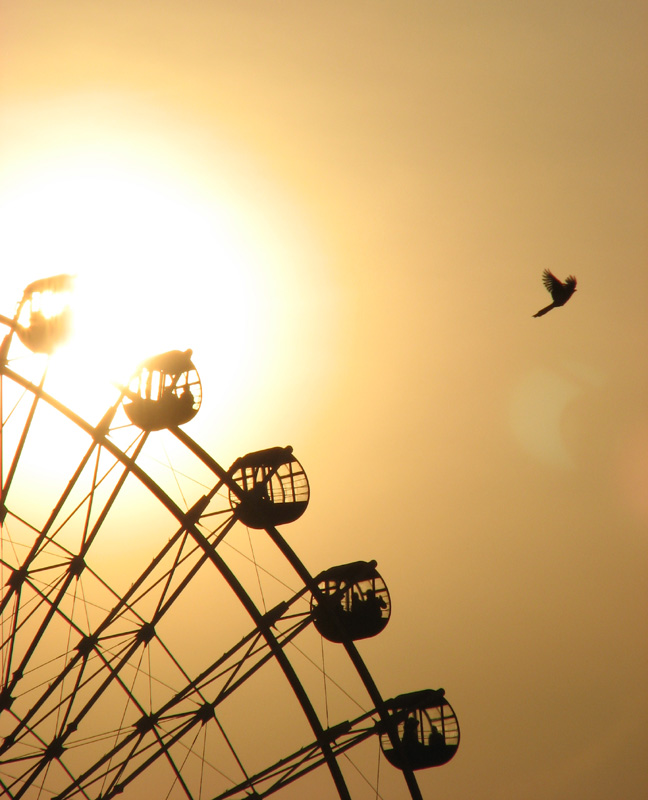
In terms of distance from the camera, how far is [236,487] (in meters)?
23.8

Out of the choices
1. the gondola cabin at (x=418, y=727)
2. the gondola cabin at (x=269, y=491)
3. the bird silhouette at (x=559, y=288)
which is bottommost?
the gondola cabin at (x=418, y=727)

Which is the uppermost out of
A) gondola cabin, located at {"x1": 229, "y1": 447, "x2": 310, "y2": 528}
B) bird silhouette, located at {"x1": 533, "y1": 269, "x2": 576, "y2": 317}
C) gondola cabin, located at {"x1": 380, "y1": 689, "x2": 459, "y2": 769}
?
bird silhouette, located at {"x1": 533, "y1": 269, "x2": 576, "y2": 317}

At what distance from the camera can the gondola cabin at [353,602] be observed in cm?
2462

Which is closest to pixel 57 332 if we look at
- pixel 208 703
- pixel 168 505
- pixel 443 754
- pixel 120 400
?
pixel 120 400

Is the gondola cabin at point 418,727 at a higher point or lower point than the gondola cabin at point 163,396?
lower

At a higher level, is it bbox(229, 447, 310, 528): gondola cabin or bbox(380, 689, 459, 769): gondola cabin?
bbox(229, 447, 310, 528): gondola cabin

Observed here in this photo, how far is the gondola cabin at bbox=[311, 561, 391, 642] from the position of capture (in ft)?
80.8

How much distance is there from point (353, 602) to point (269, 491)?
338 centimetres

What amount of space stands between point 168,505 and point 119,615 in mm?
2780

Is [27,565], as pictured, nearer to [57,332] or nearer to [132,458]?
[132,458]

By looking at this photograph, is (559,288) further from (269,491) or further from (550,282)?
(269,491)

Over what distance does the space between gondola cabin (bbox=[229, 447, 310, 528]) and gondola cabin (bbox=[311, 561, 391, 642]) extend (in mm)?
1759

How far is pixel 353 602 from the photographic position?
2497 cm

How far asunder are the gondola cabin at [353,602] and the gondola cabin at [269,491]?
176 centimetres
